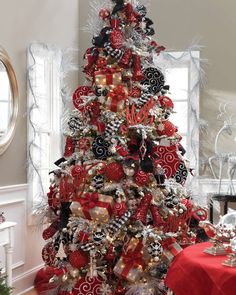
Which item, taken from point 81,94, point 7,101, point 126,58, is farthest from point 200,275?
point 7,101

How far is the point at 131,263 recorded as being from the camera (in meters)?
3.76

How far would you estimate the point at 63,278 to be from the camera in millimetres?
3914

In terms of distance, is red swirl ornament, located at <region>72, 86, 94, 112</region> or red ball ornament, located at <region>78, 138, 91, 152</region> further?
red swirl ornament, located at <region>72, 86, 94, 112</region>

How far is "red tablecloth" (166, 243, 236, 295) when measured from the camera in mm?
2252

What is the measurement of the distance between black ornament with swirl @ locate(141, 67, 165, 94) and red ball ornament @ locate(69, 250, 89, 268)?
4.69 ft

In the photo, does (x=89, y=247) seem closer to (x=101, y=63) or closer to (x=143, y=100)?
(x=143, y=100)

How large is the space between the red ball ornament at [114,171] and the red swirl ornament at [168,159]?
1.30 feet

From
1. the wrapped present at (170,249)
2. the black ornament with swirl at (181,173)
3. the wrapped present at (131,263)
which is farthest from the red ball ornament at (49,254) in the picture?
the black ornament with swirl at (181,173)

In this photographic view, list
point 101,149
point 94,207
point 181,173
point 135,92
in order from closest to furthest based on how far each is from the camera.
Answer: point 94,207 < point 101,149 < point 135,92 < point 181,173

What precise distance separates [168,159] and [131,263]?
0.89 m

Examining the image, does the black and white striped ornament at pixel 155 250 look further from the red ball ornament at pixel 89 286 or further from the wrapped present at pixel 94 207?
the red ball ornament at pixel 89 286

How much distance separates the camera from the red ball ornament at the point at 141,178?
12.4 ft

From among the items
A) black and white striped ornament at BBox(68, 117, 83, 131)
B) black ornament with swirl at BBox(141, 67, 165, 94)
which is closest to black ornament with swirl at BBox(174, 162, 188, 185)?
black ornament with swirl at BBox(141, 67, 165, 94)

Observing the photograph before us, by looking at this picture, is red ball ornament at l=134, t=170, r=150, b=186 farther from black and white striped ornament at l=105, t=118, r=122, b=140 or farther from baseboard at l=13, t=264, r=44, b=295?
baseboard at l=13, t=264, r=44, b=295
